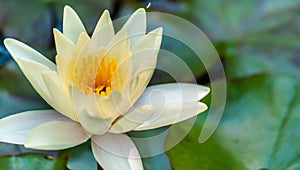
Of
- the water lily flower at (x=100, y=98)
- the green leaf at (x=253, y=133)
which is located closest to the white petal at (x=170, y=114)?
the water lily flower at (x=100, y=98)

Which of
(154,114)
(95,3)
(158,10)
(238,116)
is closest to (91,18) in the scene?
(95,3)

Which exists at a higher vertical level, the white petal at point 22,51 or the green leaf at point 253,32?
the white petal at point 22,51

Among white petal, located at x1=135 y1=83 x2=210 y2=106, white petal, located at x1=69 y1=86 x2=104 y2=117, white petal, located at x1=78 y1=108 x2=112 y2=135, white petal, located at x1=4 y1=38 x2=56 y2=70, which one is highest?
white petal, located at x1=4 y1=38 x2=56 y2=70

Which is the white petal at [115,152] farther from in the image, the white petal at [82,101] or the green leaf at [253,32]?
the green leaf at [253,32]

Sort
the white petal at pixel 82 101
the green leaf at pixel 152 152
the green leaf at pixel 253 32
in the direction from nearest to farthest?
the white petal at pixel 82 101
the green leaf at pixel 152 152
the green leaf at pixel 253 32

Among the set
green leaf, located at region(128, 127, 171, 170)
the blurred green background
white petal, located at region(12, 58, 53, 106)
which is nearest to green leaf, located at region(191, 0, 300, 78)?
the blurred green background

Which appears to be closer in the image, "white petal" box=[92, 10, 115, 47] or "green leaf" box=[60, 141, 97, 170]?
"white petal" box=[92, 10, 115, 47]

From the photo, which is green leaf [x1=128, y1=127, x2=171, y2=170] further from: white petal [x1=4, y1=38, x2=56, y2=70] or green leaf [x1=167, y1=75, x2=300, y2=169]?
white petal [x1=4, y1=38, x2=56, y2=70]

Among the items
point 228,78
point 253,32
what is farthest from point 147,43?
point 253,32
